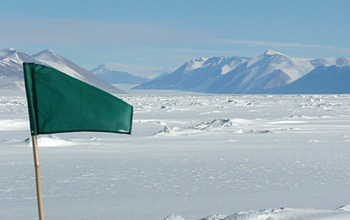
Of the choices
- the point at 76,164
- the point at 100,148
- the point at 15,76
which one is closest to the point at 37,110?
the point at 76,164

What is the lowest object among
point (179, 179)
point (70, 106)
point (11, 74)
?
point (11, 74)

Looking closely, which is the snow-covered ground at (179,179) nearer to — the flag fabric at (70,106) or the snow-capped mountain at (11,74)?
the flag fabric at (70,106)

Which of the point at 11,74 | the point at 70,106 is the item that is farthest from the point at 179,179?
the point at 11,74

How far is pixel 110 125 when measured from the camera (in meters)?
2.91

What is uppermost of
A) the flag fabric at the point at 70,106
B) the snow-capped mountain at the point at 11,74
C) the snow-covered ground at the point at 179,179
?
the flag fabric at the point at 70,106

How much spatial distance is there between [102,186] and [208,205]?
162 centimetres

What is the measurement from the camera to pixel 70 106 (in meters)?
2.90

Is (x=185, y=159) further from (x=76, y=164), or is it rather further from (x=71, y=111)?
(x=71, y=111)

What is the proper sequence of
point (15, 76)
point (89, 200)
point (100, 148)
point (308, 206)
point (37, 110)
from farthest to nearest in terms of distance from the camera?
point (15, 76) < point (100, 148) < point (89, 200) < point (308, 206) < point (37, 110)

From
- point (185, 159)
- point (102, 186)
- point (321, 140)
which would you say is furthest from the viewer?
point (321, 140)

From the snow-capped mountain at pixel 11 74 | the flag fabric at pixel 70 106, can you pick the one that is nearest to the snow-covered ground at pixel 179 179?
the flag fabric at pixel 70 106

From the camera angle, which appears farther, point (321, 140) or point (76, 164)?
point (321, 140)

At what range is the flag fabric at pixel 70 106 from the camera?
284cm

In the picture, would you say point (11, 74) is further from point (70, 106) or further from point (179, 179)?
point (70, 106)
